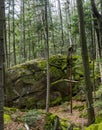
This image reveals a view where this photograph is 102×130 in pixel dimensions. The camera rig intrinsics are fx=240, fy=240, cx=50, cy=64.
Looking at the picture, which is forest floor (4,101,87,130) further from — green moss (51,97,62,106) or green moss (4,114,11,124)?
green moss (51,97,62,106)

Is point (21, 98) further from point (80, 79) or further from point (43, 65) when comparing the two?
point (80, 79)

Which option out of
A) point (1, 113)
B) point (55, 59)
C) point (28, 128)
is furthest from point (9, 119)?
point (55, 59)

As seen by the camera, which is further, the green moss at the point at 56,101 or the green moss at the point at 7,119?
the green moss at the point at 56,101

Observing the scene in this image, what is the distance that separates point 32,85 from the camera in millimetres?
15930

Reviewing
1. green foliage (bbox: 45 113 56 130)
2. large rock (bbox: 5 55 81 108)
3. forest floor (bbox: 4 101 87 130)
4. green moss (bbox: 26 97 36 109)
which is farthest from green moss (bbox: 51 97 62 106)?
green foliage (bbox: 45 113 56 130)

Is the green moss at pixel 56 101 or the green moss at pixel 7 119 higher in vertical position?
the green moss at pixel 7 119

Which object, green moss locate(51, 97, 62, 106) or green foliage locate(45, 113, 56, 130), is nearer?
green foliage locate(45, 113, 56, 130)

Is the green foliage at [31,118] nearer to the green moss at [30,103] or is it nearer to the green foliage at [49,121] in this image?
the green foliage at [49,121]

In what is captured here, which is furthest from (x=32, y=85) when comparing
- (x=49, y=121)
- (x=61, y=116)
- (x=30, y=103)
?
(x=49, y=121)

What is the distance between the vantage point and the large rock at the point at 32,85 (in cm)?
1553

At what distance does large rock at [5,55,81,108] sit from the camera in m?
15.5

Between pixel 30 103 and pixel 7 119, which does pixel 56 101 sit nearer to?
pixel 30 103

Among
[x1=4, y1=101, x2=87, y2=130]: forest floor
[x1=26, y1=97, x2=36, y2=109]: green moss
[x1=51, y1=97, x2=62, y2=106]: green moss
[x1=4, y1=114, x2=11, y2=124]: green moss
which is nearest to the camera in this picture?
[x1=4, y1=101, x2=87, y2=130]: forest floor

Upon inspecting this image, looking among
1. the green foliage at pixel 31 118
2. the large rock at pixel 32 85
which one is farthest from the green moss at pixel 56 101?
the green foliage at pixel 31 118
